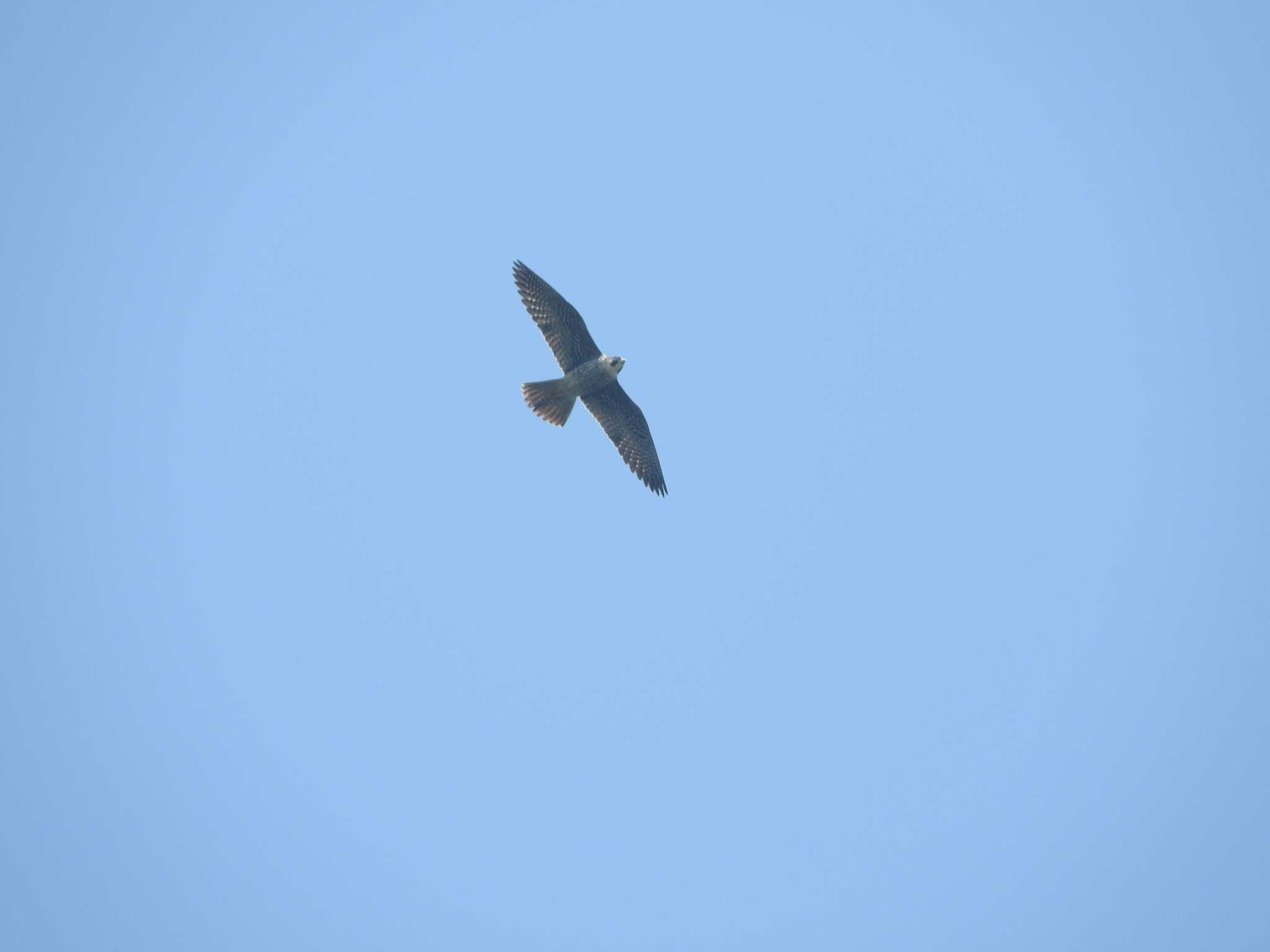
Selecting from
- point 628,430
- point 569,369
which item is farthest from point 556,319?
point 628,430

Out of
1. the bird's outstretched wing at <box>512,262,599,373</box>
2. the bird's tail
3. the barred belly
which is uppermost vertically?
the bird's outstretched wing at <box>512,262,599,373</box>

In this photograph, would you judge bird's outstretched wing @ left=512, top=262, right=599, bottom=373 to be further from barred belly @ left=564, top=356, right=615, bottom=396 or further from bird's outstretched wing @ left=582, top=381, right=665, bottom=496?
bird's outstretched wing @ left=582, top=381, right=665, bottom=496

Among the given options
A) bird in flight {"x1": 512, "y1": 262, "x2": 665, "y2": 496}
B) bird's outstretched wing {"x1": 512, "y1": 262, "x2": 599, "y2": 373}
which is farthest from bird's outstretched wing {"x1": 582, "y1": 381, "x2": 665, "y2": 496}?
bird's outstretched wing {"x1": 512, "y1": 262, "x2": 599, "y2": 373}

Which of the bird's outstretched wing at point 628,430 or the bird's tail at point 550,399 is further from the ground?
the bird's outstretched wing at point 628,430

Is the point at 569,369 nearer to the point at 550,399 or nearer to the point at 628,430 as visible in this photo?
the point at 550,399

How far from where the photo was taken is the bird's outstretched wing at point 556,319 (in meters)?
16.6

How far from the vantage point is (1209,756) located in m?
97.2

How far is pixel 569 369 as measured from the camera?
16875mm

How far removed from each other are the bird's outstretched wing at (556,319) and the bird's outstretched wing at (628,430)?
70cm

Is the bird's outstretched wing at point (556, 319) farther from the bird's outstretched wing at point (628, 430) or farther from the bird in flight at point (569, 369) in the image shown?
the bird's outstretched wing at point (628, 430)

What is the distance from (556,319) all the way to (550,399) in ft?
3.89

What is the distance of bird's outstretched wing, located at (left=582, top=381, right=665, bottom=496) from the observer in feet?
57.0

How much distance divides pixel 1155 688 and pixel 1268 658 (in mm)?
16598

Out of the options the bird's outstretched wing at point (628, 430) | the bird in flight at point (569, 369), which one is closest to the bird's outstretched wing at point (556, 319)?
the bird in flight at point (569, 369)
